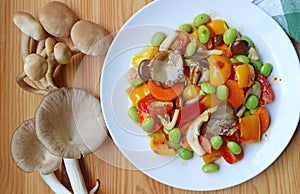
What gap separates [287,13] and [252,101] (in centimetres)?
19

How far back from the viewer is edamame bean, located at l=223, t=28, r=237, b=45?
3.34ft

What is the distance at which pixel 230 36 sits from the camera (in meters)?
1.02

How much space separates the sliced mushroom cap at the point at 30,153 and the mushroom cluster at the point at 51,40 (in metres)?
0.09

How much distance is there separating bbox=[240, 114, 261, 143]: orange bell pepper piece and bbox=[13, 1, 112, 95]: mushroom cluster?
34cm

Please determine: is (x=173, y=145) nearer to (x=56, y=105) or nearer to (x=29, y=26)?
(x=56, y=105)

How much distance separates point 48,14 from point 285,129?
562 millimetres

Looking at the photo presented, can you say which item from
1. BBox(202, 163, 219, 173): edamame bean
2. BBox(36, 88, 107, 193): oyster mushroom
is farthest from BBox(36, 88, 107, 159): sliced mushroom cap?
BBox(202, 163, 219, 173): edamame bean

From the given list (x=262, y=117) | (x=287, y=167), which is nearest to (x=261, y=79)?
(x=262, y=117)

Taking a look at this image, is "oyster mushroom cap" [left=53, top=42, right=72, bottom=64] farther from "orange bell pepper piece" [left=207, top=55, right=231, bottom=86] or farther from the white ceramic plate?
"orange bell pepper piece" [left=207, top=55, right=231, bottom=86]

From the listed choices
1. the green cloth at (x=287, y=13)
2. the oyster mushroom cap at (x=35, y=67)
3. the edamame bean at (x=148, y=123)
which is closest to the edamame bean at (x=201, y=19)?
the green cloth at (x=287, y=13)

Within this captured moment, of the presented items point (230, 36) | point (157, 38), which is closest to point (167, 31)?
point (157, 38)

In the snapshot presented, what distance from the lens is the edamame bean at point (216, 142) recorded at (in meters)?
1.01

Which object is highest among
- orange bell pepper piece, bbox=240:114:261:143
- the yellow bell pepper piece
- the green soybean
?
the yellow bell pepper piece

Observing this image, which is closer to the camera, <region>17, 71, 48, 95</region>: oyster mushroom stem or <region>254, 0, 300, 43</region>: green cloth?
<region>254, 0, 300, 43</region>: green cloth
